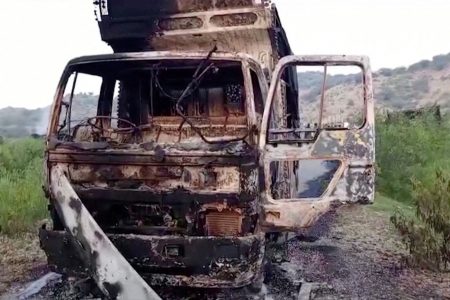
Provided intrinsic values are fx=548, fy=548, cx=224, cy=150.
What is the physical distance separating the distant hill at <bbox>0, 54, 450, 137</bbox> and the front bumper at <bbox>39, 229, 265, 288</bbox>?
103 feet

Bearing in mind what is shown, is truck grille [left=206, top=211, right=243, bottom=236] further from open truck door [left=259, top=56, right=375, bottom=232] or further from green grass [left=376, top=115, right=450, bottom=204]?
green grass [left=376, top=115, right=450, bottom=204]

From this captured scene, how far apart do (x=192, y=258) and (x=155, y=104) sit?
7.24 ft

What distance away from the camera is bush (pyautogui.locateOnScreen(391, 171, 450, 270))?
571 cm

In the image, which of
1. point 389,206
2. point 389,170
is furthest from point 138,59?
point 389,170

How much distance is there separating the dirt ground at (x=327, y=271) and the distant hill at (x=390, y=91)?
28052mm

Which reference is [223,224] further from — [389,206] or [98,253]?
[389,206]

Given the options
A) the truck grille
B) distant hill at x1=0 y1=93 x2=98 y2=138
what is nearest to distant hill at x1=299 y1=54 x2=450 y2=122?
distant hill at x1=0 y1=93 x2=98 y2=138

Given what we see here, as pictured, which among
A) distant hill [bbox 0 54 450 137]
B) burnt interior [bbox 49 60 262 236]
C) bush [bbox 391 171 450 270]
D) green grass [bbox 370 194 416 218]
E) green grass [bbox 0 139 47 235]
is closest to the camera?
burnt interior [bbox 49 60 262 236]

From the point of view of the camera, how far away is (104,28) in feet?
21.2

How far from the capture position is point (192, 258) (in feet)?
13.4

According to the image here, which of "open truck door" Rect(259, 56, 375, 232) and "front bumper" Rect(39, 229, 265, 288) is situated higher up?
"open truck door" Rect(259, 56, 375, 232)

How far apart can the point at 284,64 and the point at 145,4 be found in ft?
8.67

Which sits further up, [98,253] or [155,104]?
[155,104]

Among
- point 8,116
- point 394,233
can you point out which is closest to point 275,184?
point 394,233
